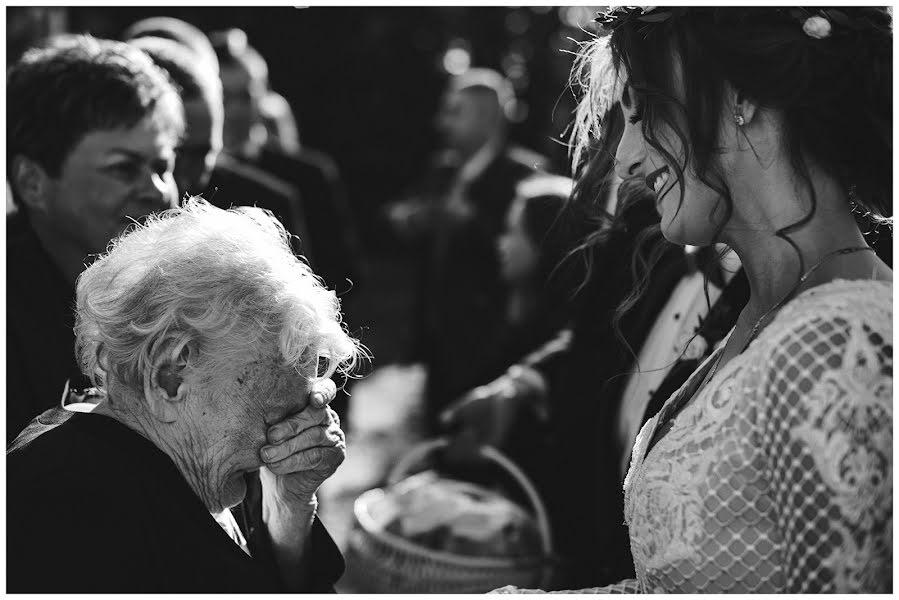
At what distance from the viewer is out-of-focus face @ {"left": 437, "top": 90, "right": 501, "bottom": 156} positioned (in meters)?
7.24

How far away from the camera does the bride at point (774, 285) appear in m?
1.48

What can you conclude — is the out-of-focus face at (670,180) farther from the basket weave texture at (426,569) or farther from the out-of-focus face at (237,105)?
the out-of-focus face at (237,105)

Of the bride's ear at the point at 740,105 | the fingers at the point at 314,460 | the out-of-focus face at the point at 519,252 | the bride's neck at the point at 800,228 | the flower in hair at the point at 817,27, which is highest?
the flower in hair at the point at 817,27

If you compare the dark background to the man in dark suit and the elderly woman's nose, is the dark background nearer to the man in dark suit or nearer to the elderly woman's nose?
the man in dark suit


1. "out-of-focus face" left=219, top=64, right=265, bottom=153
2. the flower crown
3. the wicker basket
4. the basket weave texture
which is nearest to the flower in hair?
the flower crown

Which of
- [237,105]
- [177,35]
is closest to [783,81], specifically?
[177,35]

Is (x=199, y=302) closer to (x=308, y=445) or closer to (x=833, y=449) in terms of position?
(x=308, y=445)

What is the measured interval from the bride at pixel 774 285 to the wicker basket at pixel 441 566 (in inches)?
58.4

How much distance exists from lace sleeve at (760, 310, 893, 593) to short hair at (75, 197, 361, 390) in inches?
37.9

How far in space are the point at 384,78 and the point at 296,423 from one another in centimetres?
1386

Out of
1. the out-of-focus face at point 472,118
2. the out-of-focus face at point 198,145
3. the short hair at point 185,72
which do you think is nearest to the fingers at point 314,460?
the out-of-focus face at point 198,145

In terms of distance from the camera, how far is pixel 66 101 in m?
2.82

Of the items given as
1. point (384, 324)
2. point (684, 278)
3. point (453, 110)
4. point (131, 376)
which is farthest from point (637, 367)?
point (384, 324)

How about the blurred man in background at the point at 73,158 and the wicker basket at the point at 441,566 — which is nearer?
the blurred man in background at the point at 73,158
